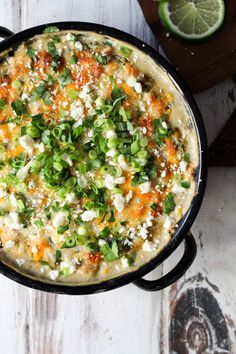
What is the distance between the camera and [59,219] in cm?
203

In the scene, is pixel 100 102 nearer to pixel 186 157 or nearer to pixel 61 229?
pixel 186 157

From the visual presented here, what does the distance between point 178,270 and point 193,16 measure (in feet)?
3.11

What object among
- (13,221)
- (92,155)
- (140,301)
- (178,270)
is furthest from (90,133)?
(140,301)

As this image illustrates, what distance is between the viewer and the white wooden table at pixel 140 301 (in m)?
2.37

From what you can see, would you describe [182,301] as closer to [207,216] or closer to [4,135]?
[207,216]

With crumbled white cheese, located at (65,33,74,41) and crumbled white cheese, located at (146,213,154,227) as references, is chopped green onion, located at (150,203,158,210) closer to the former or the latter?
crumbled white cheese, located at (146,213,154,227)

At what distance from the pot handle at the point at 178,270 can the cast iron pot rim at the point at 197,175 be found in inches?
7.3

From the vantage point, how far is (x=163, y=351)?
245 centimetres

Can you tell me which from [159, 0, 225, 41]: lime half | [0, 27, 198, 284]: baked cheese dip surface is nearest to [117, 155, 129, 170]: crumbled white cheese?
[0, 27, 198, 284]: baked cheese dip surface

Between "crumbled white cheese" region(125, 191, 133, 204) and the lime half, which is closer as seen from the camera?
"crumbled white cheese" region(125, 191, 133, 204)

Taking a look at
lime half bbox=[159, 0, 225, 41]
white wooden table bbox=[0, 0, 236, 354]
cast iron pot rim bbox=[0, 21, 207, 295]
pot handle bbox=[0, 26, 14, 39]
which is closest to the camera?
cast iron pot rim bbox=[0, 21, 207, 295]

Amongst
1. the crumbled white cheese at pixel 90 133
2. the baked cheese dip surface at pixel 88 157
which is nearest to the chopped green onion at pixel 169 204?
the baked cheese dip surface at pixel 88 157

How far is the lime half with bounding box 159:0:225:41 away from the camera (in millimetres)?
2252

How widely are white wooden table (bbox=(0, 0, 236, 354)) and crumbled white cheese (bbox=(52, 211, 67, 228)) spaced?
52 cm
